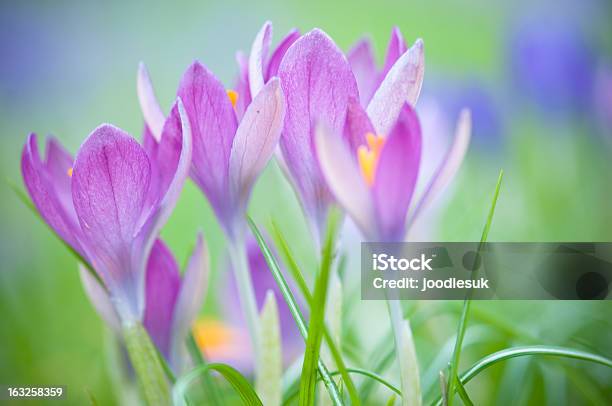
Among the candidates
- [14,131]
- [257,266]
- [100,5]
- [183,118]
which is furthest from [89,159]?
[14,131]

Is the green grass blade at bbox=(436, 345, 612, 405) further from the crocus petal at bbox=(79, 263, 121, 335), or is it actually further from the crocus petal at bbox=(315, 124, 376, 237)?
the crocus petal at bbox=(79, 263, 121, 335)

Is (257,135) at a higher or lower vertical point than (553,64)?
lower

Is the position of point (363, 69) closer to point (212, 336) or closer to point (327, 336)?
point (327, 336)

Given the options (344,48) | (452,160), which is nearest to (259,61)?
(452,160)

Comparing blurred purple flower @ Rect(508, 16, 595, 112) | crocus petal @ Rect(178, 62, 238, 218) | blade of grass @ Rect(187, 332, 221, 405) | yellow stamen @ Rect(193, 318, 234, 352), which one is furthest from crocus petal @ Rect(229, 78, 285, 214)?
blurred purple flower @ Rect(508, 16, 595, 112)

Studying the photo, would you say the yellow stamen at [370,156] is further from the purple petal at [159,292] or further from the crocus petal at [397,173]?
the purple petal at [159,292]

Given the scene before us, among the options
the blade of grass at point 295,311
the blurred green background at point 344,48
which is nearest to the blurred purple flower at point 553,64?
the blurred green background at point 344,48
